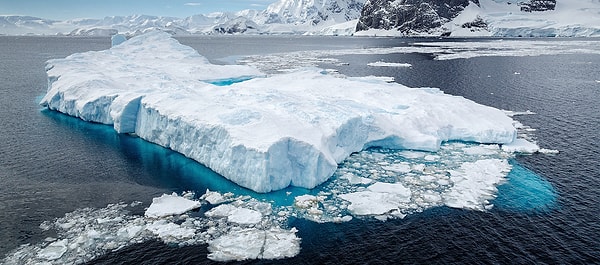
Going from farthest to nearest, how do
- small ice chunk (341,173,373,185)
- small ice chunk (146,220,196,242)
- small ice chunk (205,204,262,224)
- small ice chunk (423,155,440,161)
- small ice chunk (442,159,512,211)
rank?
small ice chunk (423,155,440,161) < small ice chunk (341,173,373,185) < small ice chunk (442,159,512,211) < small ice chunk (205,204,262,224) < small ice chunk (146,220,196,242)

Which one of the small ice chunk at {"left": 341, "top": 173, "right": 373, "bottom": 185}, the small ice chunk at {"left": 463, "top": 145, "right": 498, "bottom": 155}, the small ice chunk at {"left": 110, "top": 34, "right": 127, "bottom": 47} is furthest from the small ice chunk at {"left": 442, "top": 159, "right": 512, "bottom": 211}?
the small ice chunk at {"left": 110, "top": 34, "right": 127, "bottom": 47}

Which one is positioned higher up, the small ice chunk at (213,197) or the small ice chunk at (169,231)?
the small ice chunk at (213,197)

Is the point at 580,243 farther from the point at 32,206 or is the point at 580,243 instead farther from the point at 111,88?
the point at 111,88

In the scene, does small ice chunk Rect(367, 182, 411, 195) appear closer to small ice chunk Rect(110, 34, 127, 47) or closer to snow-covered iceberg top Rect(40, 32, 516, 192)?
snow-covered iceberg top Rect(40, 32, 516, 192)

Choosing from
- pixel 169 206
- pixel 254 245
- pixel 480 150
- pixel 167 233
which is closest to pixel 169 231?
pixel 167 233

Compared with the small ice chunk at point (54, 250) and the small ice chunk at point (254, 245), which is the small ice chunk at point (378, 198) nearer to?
the small ice chunk at point (254, 245)

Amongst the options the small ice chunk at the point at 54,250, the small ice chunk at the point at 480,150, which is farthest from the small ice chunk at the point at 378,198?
the small ice chunk at the point at 54,250
